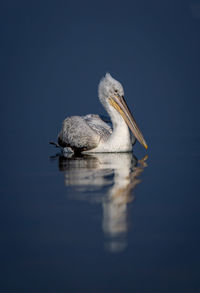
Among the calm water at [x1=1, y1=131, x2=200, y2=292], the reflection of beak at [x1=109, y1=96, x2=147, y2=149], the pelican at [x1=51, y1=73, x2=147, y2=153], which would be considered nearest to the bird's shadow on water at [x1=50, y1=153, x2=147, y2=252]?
the calm water at [x1=1, y1=131, x2=200, y2=292]

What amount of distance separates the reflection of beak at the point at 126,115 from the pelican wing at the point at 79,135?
2.21 ft

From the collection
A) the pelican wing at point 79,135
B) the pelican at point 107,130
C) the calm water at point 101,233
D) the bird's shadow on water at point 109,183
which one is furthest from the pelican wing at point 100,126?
the calm water at point 101,233

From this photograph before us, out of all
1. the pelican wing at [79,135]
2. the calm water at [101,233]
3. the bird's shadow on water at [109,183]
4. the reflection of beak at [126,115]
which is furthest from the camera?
the reflection of beak at [126,115]

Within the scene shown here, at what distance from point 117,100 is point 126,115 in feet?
1.20

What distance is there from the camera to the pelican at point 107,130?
8.45 meters

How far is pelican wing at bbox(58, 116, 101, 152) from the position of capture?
8.41 m

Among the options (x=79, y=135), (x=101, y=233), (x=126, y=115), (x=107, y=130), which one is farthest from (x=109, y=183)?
(x=107, y=130)

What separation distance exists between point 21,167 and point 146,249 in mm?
4705

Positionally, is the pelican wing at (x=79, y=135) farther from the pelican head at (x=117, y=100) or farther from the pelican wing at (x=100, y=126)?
the pelican head at (x=117, y=100)

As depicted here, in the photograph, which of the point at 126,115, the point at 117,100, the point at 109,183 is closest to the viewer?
the point at 109,183

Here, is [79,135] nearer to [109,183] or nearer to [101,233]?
[109,183]

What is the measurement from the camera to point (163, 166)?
6.98 m

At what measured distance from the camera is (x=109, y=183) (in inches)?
201

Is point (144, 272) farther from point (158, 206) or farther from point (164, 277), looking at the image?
point (158, 206)
